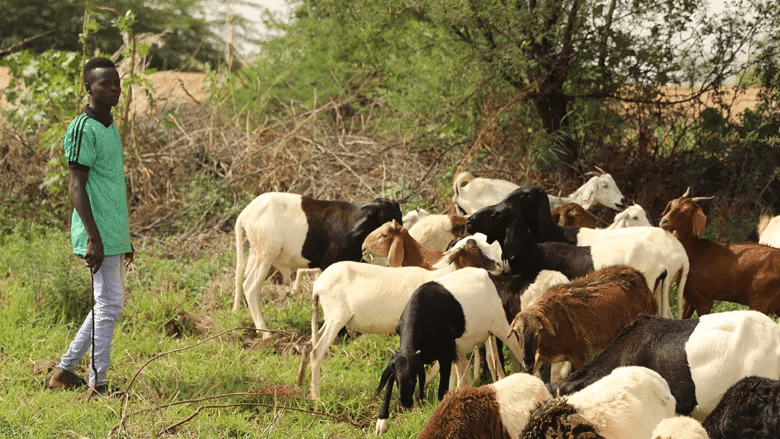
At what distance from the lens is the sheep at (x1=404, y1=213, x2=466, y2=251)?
8.05m

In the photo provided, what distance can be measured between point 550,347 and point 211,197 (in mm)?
6360

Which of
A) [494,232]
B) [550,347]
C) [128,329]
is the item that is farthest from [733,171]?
[128,329]

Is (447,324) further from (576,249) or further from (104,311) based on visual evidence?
(104,311)

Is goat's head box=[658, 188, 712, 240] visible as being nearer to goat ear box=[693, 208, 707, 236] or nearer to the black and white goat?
goat ear box=[693, 208, 707, 236]

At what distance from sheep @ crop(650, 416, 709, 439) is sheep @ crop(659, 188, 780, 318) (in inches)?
132

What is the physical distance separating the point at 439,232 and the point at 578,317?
8.69ft

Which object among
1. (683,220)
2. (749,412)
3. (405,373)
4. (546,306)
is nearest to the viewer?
(749,412)

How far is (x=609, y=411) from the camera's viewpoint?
13.2 ft

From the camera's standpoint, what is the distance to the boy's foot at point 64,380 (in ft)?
20.5

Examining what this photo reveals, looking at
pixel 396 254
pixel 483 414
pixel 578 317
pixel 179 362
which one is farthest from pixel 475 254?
pixel 483 414

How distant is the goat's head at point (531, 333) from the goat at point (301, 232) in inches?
100

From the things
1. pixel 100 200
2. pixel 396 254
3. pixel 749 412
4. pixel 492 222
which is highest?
pixel 100 200

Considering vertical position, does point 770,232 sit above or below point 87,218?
below

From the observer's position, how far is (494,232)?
6.68m
